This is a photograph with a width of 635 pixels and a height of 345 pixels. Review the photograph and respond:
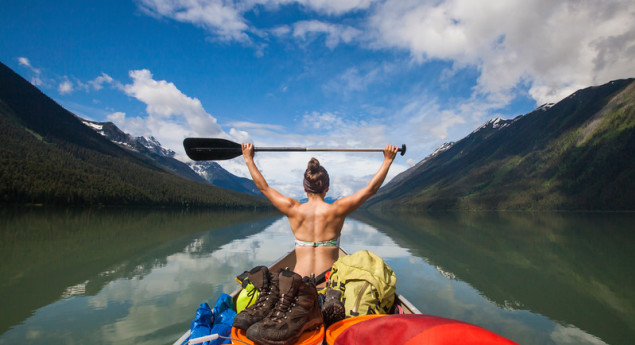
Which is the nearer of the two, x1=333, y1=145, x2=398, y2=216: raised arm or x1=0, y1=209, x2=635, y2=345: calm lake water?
x1=333, y1=145, x2=398, y2=216: raised arm

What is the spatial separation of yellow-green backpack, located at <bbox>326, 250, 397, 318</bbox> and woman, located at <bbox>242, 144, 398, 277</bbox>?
1.36 ft

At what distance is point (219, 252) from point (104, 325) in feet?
36.3

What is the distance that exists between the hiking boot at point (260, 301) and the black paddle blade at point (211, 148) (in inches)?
137

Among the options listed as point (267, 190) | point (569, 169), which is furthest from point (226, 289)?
point (569, 169)

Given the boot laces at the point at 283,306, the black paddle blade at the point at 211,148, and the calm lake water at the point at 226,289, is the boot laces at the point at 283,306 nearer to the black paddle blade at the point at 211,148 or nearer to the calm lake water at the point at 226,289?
the black paddle blade at the point at 211,148

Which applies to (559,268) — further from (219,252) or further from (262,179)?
(219,252)

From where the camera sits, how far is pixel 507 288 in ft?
35.7

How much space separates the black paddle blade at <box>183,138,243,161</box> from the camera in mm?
6367

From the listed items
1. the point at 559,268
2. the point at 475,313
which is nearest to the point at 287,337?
the point at 475,313

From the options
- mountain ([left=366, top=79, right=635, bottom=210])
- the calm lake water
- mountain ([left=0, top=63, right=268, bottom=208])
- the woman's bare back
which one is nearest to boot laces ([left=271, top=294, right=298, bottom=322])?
the woman's bare back

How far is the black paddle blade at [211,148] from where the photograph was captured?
20.9 feet

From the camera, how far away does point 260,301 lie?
11.0 ft

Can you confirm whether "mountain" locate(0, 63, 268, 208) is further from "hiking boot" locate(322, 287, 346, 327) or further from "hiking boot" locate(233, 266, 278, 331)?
"hiking boot" locate(322, 287, 346, 327)

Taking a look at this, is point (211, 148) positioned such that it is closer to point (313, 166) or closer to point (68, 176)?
point (313, 166)
